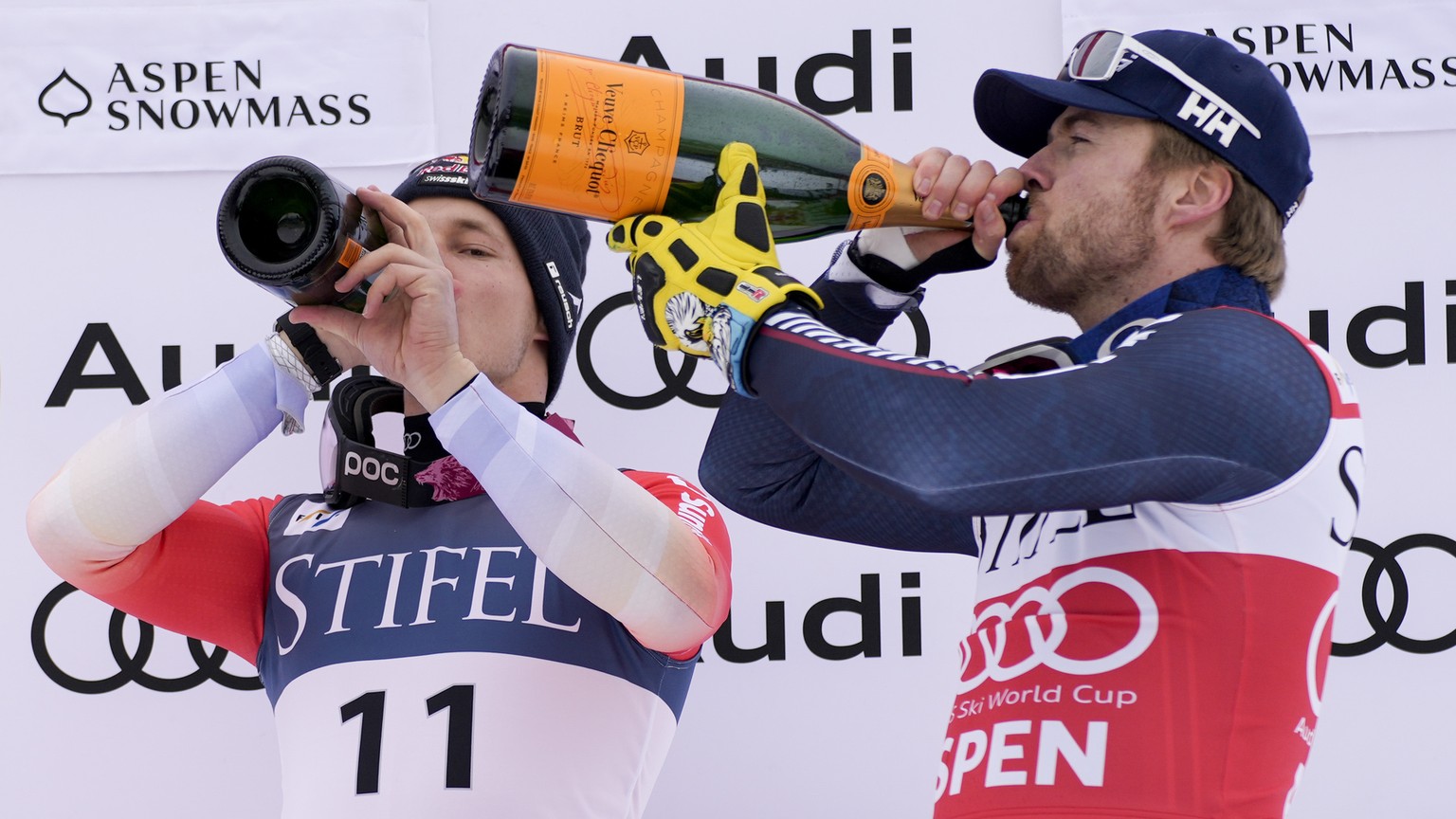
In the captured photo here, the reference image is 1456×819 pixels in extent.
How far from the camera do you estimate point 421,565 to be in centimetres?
143

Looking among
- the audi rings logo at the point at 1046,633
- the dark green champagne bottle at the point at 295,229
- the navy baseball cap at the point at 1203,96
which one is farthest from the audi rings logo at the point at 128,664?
the navy baseball cap at the point at 1203,96

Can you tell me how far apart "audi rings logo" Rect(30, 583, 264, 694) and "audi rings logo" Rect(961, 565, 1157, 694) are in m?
1.10

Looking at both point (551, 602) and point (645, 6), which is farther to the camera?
point (645, 6)

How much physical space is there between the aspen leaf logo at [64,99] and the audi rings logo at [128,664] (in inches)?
24.3

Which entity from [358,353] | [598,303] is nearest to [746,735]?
[598,303]

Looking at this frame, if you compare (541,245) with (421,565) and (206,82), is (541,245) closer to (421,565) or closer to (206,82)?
(421,565)

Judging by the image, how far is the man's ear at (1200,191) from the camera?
1146 millimetres

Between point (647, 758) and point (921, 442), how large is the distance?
0.63 metres

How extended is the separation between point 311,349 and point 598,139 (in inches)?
17.0

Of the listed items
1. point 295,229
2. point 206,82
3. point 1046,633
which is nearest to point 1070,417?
point 1046,633

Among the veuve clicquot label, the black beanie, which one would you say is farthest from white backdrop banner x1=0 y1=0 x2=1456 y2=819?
the veuve clicquot label

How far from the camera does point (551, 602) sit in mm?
1394

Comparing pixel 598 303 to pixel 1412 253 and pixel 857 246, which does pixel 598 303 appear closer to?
pixel 857 246

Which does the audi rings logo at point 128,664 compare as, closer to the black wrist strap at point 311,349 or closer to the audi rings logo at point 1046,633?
the black wrist strap at point 311,349
